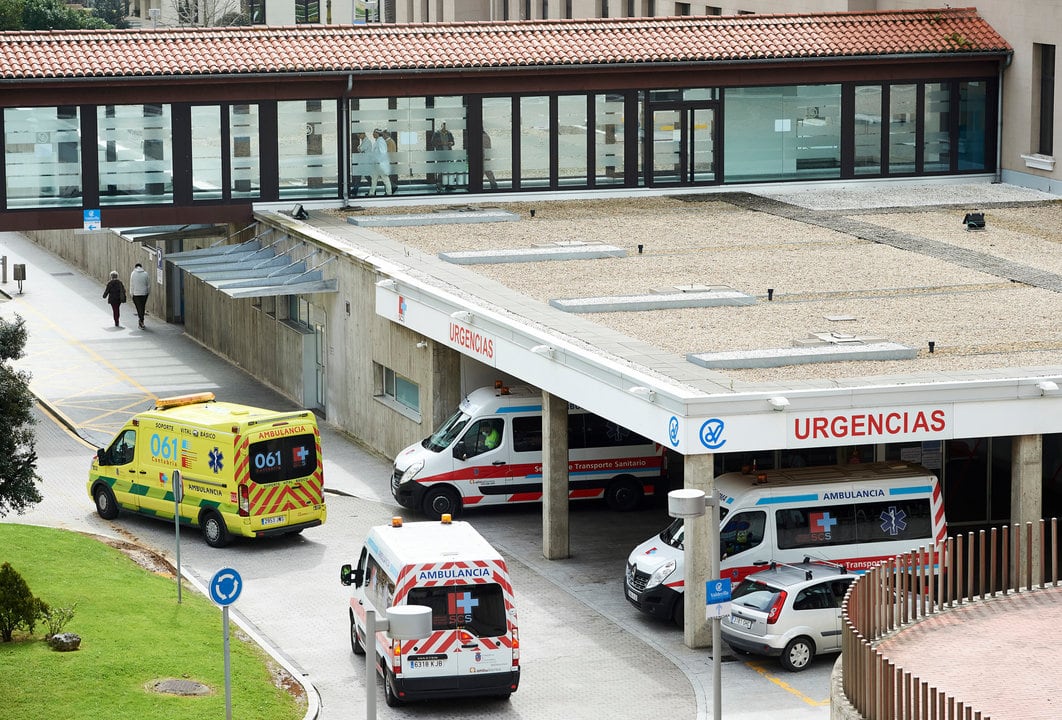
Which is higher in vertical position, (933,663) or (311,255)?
(311,255)

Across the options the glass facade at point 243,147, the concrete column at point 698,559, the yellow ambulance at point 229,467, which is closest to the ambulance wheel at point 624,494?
the yellow ambulance at point 229,467

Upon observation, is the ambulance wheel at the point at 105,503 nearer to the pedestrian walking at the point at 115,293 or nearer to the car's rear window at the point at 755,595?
the car's rear window at the point at 755,595

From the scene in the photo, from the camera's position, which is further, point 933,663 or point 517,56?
point 517,56

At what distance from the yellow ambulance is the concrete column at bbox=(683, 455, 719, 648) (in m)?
7.18

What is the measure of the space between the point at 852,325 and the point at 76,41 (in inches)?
752

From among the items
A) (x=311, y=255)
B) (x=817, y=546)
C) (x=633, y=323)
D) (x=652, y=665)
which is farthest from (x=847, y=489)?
(x=311, y=255)

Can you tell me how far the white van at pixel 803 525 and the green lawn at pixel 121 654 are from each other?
5293mm

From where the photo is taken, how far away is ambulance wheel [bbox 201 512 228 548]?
1172 inches

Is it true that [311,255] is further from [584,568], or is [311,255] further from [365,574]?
[365,574]

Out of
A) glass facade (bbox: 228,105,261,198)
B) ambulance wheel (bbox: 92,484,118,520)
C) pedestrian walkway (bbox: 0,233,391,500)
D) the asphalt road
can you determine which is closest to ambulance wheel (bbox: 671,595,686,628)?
the asphalt road

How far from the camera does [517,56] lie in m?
42.9

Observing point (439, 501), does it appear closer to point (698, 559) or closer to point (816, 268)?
point (698, 559)

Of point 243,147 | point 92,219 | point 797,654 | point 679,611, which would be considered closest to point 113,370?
point 92,219

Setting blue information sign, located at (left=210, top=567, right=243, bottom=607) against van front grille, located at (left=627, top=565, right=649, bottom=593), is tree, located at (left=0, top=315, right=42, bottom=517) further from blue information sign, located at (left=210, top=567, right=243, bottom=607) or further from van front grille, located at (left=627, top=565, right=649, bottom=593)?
van front grille, located at (left=627, top=565, right=649, bottom=593)
